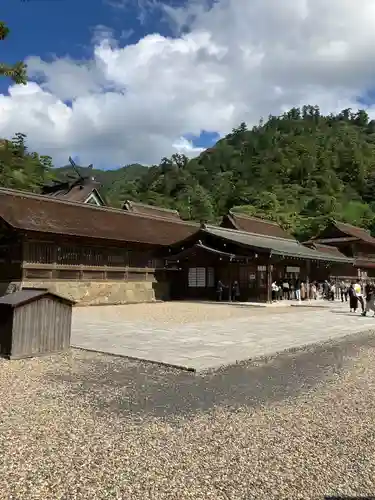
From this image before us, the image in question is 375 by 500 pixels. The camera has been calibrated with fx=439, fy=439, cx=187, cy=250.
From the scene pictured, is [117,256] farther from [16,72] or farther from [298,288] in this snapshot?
[16,72]

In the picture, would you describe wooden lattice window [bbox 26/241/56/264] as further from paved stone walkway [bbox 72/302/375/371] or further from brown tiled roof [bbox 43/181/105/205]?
brown tiled roof [bbox 43/181/105/205]

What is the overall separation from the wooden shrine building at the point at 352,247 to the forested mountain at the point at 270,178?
1515cm

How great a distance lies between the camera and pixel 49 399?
5586mm

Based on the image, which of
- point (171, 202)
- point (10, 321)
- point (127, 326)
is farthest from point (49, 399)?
point (171, 202)

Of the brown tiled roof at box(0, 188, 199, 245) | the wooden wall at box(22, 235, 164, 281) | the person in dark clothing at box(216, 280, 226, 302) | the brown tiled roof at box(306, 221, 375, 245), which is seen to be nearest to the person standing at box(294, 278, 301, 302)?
the person in dark clothing at box(216, 280, 226, 302)

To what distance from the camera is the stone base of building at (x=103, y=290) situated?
18906 mm

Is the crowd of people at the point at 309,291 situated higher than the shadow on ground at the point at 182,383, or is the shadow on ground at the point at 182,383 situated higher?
the crowd of people at the point at 309,291

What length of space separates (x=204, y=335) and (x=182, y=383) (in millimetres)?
4837

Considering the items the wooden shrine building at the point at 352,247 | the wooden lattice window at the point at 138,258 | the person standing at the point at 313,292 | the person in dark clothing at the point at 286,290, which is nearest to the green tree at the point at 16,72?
the wooden lattice window at the point at 138,258

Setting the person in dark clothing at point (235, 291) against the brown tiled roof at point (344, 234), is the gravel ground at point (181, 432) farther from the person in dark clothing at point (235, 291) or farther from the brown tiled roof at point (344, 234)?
the brown tiled roof at point (344, 234)

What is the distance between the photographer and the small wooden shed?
7.88 m

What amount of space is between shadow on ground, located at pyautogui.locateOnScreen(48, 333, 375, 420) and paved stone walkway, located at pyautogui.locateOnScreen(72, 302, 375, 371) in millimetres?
509

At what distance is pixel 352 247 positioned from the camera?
45.2 meters

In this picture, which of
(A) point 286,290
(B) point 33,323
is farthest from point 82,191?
(B) point 33,323
